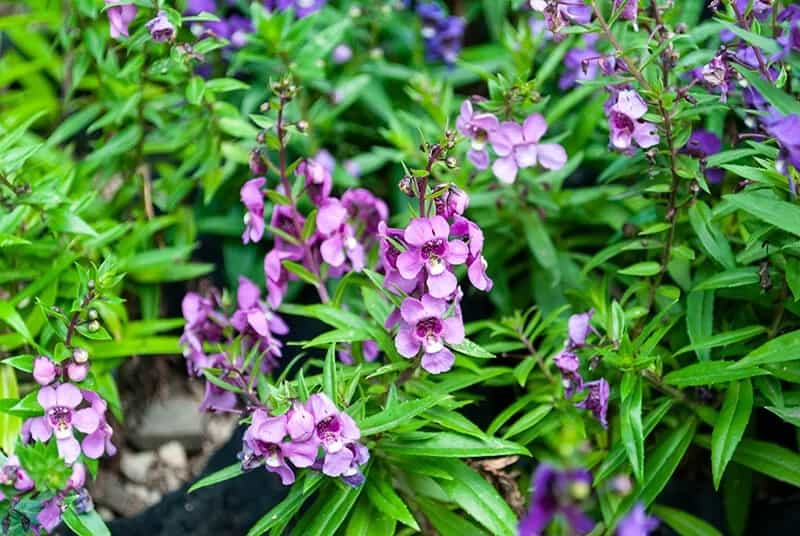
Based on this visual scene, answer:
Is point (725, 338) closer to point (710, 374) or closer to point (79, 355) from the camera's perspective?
point (710, 374)

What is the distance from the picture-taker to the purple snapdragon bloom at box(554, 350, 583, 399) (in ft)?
6.95

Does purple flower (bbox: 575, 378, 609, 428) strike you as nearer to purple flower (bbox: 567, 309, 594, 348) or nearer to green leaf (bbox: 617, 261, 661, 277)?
purple flower (bbox: 567, 309, 594, 348)

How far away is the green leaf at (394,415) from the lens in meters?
1.91

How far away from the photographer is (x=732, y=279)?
2158 millimetres

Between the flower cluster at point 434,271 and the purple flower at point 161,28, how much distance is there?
0.73m

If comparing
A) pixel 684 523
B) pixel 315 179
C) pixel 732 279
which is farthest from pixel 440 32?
pixel 684 523

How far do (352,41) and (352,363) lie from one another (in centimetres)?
133

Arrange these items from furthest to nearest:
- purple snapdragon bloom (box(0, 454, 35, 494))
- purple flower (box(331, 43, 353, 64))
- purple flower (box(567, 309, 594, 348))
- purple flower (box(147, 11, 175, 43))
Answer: purple flower (box(331, 43, 353, 64))
purple flower (box(147, 11, 175, 43))
purple flower (box(567, 309, 594, 348))
purple snapdragon bloom (box(0, 454, 35, 494))

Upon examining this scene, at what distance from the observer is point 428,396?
1.98 m

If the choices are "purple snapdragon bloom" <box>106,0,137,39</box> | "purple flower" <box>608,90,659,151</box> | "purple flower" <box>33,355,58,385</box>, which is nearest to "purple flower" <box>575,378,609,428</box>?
"purple flower" <box>608,90,659,151</box>

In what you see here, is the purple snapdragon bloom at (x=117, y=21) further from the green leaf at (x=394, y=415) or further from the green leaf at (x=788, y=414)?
the green leaf at (x=788, y=414)

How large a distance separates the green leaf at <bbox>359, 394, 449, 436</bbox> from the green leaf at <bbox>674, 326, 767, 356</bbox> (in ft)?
1.78

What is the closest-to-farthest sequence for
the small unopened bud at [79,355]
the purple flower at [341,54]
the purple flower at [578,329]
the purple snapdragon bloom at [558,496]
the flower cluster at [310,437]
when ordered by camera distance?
the purple snapdragon bloom at [558,496] → the flower cluster at [310,437] → the small unopened bud at [79,355] → the purple flower at [578,329] → the purple flower at [341,54]

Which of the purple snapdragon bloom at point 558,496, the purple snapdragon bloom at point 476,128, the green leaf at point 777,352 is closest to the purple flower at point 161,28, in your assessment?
the purple snapdragon bloom at point 476,128
